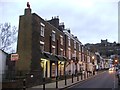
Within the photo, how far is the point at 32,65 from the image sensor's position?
32969mm

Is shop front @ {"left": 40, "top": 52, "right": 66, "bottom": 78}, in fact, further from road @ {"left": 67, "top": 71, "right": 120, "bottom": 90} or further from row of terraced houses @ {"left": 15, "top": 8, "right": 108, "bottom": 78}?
road @ {"left": 67, "top": 71, "right": 120, "bottom": 90}

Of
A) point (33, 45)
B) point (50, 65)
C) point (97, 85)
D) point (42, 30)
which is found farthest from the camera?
point (50, 65)

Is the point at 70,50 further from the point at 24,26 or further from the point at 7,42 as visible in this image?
the point at 24,26

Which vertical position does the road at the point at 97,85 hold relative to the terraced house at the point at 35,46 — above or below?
below

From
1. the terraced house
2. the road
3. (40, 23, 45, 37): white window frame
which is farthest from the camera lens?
(40, 23, 45, 37): white window frame

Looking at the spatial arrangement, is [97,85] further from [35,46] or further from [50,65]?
[50,65]

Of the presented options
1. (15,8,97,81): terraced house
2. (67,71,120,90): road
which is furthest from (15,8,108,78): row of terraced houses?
(67,71,120,90): road

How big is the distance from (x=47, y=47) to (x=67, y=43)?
44.0 ft

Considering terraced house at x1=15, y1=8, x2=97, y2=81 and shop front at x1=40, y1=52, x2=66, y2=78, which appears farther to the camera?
shop front at x1=40, y1=52, x2=66, y2=78

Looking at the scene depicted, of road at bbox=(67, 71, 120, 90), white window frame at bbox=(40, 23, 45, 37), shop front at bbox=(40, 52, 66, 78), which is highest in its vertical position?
white window frame at bbox=(40, 23, 45, 37)

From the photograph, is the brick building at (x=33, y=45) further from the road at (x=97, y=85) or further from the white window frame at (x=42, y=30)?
the road at (x=97, y=85)

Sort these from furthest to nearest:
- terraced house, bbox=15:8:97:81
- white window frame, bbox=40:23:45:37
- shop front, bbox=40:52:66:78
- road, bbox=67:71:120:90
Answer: white window frame, bbox=40:23:45:37 → shop front, bbox=40:52:66:78 → terraced house, bbox=15:8:97:81 → road, bbox=67:71:120:90

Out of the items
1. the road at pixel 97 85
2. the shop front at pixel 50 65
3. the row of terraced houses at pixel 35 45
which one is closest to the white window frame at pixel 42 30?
the row of terraced houses at pixel 35 45

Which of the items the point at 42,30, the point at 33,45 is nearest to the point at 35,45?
the point at 33,45
